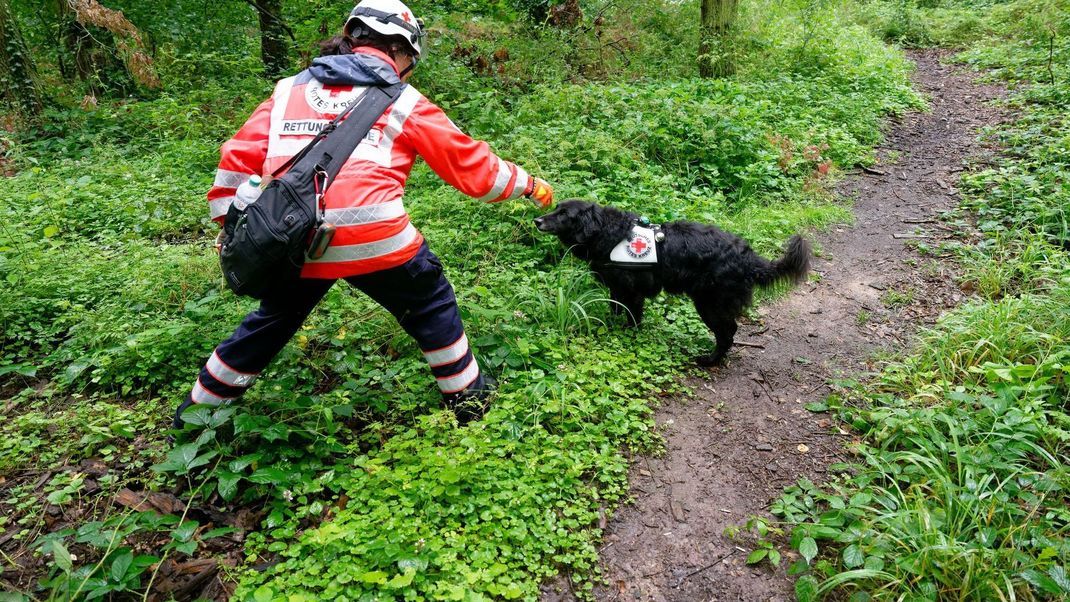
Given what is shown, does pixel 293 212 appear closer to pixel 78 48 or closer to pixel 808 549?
pixel 808 549

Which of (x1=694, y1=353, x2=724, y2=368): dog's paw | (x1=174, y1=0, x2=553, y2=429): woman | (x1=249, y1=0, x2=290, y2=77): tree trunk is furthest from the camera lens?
(x1=249, y1=0, x2=290, y2=77): tree trunk

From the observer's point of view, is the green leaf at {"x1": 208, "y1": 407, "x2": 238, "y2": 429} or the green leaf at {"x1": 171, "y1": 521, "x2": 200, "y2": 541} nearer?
the green leaf at {"x1": 171, "y1": 521, "x2": 200, "y2": 541}

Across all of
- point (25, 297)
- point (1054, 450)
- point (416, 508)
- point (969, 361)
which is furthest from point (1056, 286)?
point (25, 297)

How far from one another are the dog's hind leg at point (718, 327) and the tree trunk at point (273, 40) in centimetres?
774

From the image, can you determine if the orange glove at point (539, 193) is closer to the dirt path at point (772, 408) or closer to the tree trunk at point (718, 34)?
the dirt path at point (772, 408)

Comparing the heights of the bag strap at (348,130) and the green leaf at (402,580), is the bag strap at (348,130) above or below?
above

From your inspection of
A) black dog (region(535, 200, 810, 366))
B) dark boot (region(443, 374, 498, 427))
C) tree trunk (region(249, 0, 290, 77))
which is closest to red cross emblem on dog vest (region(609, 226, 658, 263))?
black dog (region(535, 200, 810, 366))

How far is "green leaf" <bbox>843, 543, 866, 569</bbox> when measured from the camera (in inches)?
100

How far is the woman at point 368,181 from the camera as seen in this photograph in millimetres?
2857

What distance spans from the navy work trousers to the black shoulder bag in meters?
0.30

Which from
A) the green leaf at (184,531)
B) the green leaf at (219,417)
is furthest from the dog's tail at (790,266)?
the green leaf at (184,531)

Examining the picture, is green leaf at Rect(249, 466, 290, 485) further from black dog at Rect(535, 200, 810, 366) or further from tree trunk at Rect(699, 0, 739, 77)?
tree trunk at Rect(699, 0, 739, 77)

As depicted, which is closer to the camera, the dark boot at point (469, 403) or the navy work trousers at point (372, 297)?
the navy work trousers at point (372, 297)

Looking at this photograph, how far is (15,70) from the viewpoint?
7.89 meters
